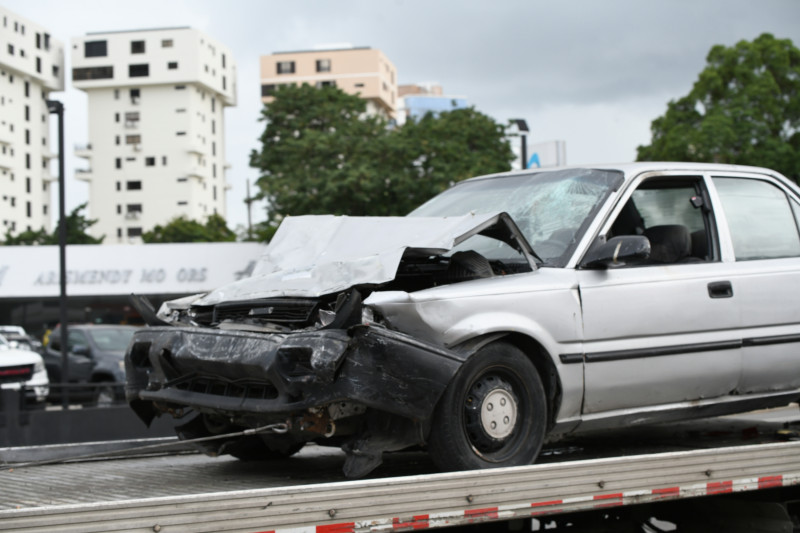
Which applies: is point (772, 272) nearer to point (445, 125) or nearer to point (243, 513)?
point (243, 513)

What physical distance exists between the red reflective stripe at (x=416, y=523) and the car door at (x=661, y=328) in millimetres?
1386

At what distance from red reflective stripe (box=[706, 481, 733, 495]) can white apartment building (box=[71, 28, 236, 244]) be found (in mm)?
101422

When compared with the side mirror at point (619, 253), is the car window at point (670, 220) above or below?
above

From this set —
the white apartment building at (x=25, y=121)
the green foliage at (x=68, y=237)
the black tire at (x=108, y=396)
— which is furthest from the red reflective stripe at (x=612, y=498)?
the white apartment building at (x=25, y=121)

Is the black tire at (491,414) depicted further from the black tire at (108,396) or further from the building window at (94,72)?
the building window at (94,72)

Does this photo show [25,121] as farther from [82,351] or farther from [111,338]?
[82,351]

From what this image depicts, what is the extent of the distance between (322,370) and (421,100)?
439 ft

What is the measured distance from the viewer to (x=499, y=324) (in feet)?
13.8

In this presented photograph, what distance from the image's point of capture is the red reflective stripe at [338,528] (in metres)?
3.24

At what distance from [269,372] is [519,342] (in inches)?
46.7

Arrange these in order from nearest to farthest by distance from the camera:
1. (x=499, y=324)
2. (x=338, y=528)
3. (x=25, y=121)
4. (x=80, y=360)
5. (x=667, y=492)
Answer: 1. (x=338, y=528)
2. (x=667, y=492)
3. (x=499, y=324)
4. (x=80, y=360)
5. (x=25, y=121)

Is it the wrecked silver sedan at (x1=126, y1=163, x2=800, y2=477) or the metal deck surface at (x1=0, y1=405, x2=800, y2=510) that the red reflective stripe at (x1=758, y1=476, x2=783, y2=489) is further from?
the metal deck surface at (x1=0, y1=405, x2=800, y2=510)

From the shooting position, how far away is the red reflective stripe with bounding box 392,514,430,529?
11.2 feet

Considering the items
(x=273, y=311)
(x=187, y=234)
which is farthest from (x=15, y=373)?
(x=187, y=234)
